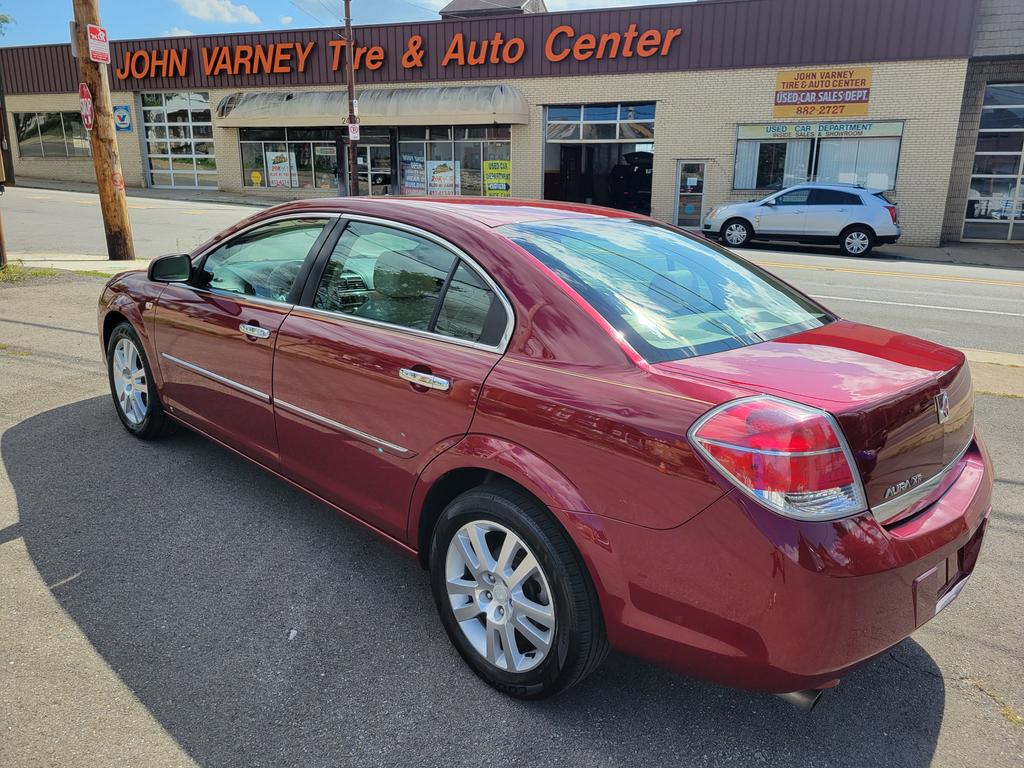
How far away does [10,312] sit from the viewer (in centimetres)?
843

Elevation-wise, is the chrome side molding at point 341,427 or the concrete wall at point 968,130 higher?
the concrete wall at point 968,130

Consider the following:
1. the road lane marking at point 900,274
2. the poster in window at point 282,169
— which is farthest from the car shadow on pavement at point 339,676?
the poster in window at point 282,169

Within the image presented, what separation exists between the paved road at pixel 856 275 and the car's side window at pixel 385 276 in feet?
23.8

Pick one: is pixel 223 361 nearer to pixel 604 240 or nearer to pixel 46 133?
pixel 604 240

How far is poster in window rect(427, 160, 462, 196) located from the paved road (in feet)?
24.2

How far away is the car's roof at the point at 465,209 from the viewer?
10.1 ft

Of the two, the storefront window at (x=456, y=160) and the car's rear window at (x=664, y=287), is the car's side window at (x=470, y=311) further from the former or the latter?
the storefront window at (x=456, y=160)

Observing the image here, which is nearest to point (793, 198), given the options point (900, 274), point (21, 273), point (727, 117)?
point (900, 274)

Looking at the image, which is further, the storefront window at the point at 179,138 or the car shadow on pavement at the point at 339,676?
the storefront window at the point at 179,138

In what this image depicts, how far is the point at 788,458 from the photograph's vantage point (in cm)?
195

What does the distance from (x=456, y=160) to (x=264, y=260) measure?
2491cm

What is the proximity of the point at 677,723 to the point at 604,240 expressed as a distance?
5.89 ft

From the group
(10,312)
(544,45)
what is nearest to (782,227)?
(544,45)

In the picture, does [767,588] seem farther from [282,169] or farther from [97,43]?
[282,169]
